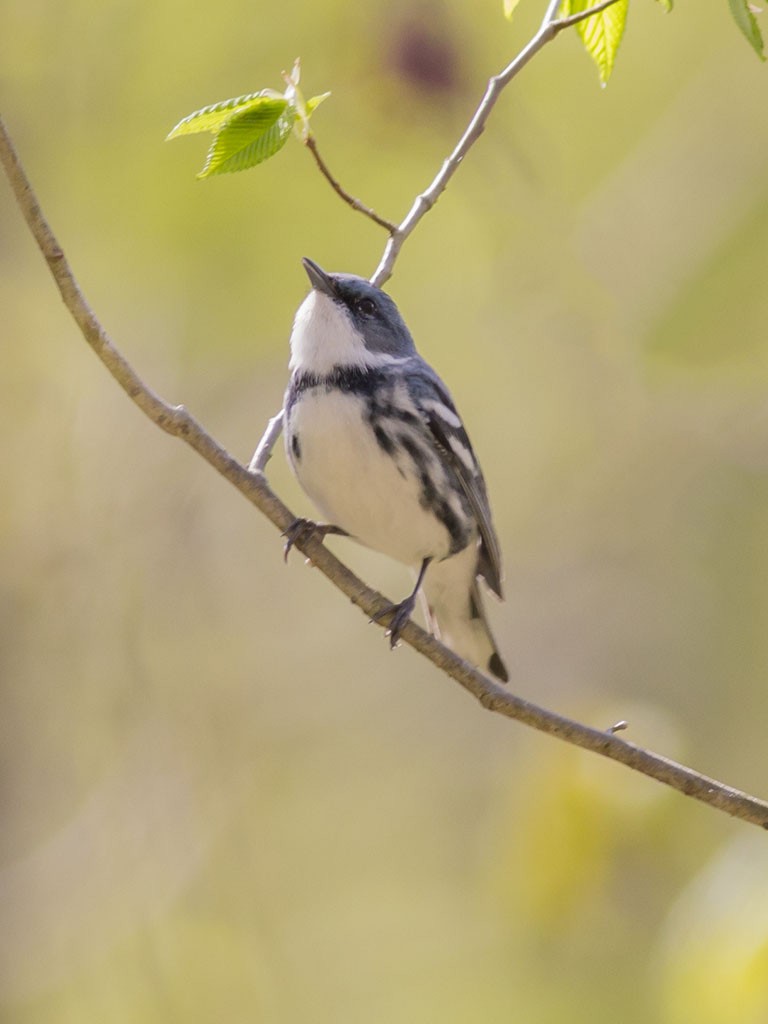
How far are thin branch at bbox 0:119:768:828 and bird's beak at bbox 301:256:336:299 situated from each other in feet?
3.55

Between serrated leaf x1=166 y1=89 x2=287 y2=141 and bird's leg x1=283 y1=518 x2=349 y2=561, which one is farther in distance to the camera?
bird's leg x1=283 y1=518 x2=349 y2=561

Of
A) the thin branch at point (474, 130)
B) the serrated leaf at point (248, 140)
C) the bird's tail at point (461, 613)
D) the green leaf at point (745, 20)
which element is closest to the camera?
the green leaf at point (745, 20)

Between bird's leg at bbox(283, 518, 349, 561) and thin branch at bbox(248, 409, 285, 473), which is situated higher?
thin branch at bbox(248, 409, 285, 473)

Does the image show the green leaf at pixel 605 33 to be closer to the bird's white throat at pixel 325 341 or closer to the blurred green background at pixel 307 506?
the bird's white throat at pixel 325 341

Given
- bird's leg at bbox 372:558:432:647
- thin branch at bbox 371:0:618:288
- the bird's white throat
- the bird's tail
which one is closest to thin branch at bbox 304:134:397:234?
thin branch at bbox 371:0:618:288

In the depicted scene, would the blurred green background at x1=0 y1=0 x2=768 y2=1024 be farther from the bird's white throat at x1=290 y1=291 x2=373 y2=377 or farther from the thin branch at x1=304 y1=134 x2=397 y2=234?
the thin branch at x1=304 y1=134 x2=397 y2=234

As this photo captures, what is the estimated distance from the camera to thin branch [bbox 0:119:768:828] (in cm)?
247

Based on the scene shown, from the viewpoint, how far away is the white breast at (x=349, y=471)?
139 inches

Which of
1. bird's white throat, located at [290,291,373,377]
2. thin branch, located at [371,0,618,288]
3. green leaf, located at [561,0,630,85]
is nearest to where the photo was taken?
green leaf, located at [561,0,630,85]

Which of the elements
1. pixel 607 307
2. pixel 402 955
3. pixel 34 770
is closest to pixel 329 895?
pixel 402 955

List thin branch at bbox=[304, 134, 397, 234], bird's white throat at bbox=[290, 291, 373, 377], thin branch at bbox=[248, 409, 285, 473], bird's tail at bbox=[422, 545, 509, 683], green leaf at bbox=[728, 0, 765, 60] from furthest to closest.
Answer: bird's tail at bbox=[422, 545, 509, 683] → bird's white throat at bbox=[290, 291, 373, 377] → thin branch at bbox=[248, 409, 285, 473] → thin branch at bbox=[304, 134, 397, 234] → green leaf at bbox=[728, 0, 765, 60]

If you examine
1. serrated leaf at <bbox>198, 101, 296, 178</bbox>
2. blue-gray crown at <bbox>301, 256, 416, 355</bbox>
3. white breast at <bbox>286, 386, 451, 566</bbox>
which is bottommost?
white breast at <bbox>286, 386, 451, 566</bbox>

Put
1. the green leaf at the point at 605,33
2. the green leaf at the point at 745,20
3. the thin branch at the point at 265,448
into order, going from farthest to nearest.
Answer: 1. the thin branch at the point at 265,448
2. the green leaf at the point at 605,33
3. the green leaf at the point at 745,20

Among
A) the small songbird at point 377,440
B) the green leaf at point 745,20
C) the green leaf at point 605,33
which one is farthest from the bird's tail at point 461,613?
the green leaf at point 745,20
